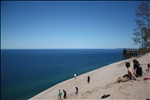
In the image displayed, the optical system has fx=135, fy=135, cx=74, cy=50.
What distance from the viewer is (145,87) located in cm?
966

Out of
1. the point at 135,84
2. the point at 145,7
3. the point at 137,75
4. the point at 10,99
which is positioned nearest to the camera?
the point at 135,84

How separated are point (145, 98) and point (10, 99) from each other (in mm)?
32326

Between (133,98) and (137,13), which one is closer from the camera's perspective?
(133,98)

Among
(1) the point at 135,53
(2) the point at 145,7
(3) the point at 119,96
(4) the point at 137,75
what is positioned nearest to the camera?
(3) the point at 119,96

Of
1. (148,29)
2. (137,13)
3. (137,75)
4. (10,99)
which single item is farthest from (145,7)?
(10,99)

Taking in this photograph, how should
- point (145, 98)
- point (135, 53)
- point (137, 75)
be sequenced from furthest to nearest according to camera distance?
point (135, 53) → point (137, 75) → point (145, 98)

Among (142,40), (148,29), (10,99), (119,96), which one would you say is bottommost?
(10,99)

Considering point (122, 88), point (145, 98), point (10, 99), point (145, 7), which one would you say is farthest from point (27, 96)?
point (145, 7)

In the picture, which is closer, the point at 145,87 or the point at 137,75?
the point at 145,87

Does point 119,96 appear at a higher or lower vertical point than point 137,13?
lower

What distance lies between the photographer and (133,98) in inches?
338

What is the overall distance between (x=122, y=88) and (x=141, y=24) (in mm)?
24645

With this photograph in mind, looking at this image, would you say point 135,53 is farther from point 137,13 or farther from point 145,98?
point 145,98

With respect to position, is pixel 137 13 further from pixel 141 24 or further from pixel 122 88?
pixel 122 88
